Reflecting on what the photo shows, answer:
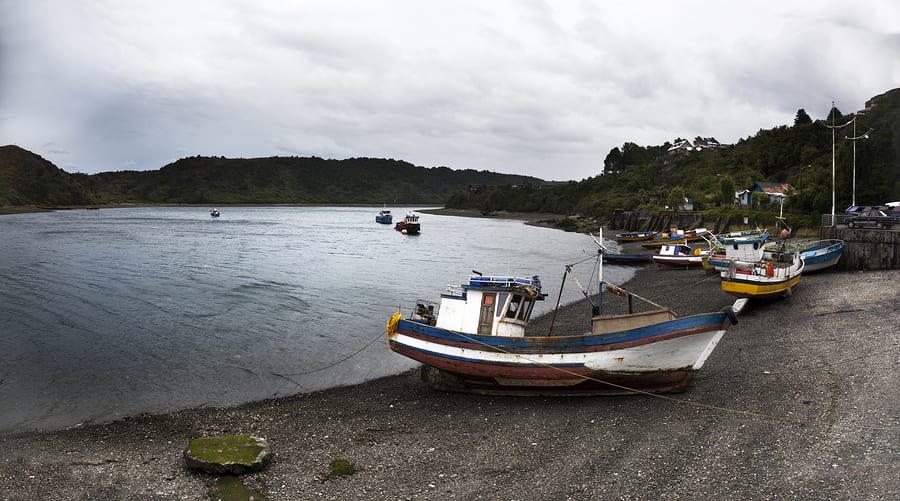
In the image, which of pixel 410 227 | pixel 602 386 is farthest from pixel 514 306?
pixel 410 227

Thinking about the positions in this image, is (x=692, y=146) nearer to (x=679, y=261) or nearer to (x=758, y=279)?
(x=679, y=261)

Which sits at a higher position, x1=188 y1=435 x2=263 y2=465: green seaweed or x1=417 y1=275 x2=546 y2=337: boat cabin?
x1=417 y1=275 x2=546 y2=337: boat cabin

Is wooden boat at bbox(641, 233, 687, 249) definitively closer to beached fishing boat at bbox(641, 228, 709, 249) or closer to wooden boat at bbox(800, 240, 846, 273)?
beached fishing boat at bbox(641, 228, 709, 249)

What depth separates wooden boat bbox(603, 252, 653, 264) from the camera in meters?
48.4

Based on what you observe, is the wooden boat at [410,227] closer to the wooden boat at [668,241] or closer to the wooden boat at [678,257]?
the wooden boat at [668,241]

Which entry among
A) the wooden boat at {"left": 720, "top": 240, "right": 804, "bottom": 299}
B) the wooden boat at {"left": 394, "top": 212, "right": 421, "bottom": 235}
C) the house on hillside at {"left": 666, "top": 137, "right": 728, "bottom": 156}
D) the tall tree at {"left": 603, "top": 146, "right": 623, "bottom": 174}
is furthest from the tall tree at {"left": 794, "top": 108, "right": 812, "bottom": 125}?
the wooden boat at {"left": 720, "top": 240, "right": 804, "bottom": 299}

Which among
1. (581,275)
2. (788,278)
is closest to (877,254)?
(788,278)

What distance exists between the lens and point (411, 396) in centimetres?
1698

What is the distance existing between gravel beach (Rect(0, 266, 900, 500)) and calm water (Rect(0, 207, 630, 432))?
2241 millimetres

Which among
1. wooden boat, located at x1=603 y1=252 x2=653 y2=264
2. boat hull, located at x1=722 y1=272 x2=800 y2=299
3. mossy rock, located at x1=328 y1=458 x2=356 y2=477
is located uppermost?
boat hull, located at x1=722 y1=272 x2=800 y2=299

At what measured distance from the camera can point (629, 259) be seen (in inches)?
1929

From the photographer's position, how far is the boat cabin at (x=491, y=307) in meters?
17.3

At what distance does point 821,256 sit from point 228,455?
30.6 meters

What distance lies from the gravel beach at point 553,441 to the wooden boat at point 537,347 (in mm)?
484
